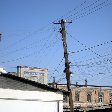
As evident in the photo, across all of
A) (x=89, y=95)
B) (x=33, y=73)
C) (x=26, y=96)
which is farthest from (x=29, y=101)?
(x=89, y=95)

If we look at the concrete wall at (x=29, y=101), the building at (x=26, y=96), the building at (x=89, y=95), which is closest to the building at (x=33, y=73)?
the building at (x=89, y=95)

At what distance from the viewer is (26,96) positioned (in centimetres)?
1659

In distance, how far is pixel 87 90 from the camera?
2242 inches

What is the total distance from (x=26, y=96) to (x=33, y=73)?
39.1 meters

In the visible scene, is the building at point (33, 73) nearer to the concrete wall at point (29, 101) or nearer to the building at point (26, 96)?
the building at point (26, 96)

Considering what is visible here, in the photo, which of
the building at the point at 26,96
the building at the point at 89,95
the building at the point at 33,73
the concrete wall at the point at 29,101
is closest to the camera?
the concrete wall at the point at 29,101

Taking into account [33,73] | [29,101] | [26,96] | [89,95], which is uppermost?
[33,73]

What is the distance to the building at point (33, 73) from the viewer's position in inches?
2105

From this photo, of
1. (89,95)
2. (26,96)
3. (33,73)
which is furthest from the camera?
(89,95)

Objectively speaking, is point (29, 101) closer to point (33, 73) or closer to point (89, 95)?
point (33, 73)

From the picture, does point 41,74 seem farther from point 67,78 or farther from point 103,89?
point 67,78

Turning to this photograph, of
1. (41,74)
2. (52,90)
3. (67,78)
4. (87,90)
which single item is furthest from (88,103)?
(52,90)

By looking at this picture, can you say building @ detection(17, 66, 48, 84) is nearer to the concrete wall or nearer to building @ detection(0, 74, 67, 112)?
building @ detection(0, 74, 67, 112)

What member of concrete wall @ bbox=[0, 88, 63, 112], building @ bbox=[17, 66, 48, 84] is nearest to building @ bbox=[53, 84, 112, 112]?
building @ bbox=[17, 66, 48, 84]
